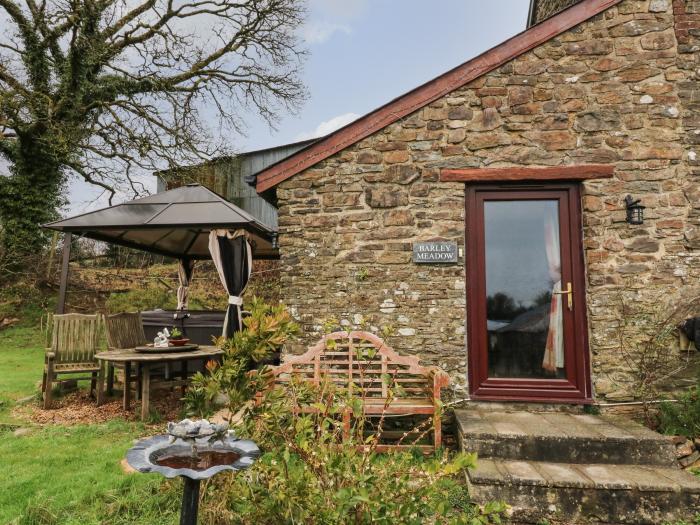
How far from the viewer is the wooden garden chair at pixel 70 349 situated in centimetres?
544

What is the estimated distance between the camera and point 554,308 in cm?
445

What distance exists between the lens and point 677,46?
448cm

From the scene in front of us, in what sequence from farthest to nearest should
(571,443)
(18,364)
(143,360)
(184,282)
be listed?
(184,282) → (18,364) → (143,360) → (571,443)

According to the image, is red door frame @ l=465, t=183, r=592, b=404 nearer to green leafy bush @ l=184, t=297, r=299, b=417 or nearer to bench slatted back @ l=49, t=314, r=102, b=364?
green leafy bush @ l=184, t=297, r=299, b=417

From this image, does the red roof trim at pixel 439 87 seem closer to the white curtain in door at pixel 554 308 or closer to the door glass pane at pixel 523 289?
the door glass pane at pixel 523 289

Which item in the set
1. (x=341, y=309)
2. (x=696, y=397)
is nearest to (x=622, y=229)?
(x=696, y=397)

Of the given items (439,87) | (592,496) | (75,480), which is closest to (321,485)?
(592,496)

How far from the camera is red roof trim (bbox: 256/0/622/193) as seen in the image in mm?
4551

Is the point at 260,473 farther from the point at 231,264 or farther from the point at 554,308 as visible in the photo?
the point at 231,264

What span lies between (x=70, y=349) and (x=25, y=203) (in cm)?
791

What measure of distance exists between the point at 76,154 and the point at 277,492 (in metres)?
12.2

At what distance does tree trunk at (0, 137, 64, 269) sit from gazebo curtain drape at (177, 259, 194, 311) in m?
5.12

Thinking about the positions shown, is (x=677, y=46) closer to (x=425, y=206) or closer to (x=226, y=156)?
(x=425, y=206)

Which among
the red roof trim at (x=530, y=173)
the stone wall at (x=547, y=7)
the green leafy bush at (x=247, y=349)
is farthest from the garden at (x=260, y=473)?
the stone wall at (x=547, y=7)
